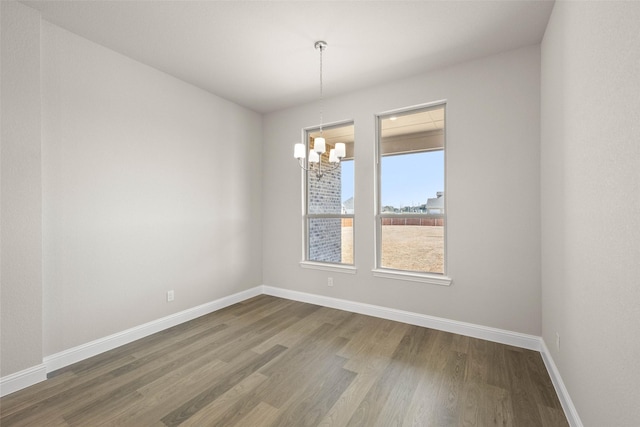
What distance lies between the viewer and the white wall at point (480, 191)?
106 inches

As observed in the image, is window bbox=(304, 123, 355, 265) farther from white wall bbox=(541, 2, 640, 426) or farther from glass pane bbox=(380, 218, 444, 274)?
white wall bbox=(541, 2, 640, 426)

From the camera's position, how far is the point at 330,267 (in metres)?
3.95

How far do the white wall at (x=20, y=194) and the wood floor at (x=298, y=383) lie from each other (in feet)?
1.43

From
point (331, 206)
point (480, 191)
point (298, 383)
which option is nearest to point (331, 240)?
point (331, 206)

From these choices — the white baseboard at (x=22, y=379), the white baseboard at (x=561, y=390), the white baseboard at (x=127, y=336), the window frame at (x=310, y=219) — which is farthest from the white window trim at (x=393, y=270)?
the white baseboard at (x=22, y=379)

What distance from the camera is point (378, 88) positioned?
356 cm

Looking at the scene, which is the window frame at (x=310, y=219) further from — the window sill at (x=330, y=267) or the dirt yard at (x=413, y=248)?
the dirt yard at (x=413, y=248)

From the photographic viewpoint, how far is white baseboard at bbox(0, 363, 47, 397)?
2.05 meters

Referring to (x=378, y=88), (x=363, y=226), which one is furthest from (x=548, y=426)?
(x=378, y=88)

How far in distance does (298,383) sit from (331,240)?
2.17 metres

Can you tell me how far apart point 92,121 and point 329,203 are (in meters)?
2.83

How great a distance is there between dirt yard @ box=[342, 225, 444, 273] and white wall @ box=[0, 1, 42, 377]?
3.44 metres

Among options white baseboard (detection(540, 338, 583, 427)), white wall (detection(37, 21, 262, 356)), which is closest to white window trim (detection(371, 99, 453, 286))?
white baseboard (detection(540, 338, 583, 427))

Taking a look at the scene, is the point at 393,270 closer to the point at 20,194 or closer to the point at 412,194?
the point at 412,194
